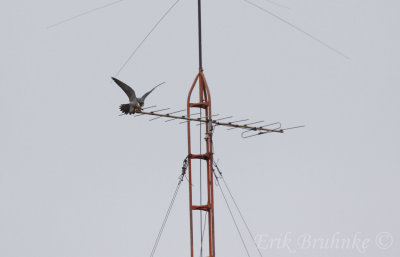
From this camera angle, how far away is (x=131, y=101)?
36812 mm

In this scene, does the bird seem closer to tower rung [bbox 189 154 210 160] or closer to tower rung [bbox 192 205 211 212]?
tower rung [bbox 189 154 210 160]

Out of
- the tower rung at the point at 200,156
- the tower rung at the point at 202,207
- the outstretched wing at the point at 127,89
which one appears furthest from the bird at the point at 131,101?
the tower rung at the point at 202,207

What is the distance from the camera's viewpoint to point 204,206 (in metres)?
37.5

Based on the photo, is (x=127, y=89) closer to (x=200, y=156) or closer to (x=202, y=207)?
(x=200, y=156)

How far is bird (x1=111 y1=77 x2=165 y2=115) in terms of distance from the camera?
36625 mm

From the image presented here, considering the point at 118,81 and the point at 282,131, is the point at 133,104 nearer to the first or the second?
the point at 118,81

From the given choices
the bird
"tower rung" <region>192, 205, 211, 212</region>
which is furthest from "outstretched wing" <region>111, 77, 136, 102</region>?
"tower rung" <region>192, 205, 211, 212</region>

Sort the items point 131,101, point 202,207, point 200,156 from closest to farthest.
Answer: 1. point 131,101
2. point 202,207
3. point 200,156

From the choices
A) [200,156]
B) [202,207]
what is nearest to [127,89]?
[200,156]

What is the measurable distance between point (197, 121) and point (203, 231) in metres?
3.49

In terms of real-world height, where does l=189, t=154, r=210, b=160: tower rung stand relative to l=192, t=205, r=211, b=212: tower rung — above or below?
above

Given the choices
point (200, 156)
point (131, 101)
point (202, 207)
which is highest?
point (131, 101)

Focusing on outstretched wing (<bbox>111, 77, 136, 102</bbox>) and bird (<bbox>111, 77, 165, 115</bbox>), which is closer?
bird (<bbox>111, 77, 165, 115</bbox>)

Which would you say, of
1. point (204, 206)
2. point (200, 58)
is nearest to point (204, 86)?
point (200, 58)
